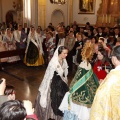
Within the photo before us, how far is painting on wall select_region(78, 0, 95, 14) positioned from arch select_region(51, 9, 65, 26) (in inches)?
53.6

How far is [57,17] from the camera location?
56.0 ft

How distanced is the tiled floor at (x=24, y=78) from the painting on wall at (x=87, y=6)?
8157 millimetres

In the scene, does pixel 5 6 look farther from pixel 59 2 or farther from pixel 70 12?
pixel 59 2

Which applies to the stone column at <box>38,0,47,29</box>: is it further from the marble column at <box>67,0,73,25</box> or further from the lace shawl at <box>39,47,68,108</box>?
the lace shawl at <box>39,47,68,108</box>

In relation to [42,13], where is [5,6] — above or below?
above

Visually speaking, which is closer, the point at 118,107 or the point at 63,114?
the point at 118,107

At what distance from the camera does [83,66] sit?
4.19 meters

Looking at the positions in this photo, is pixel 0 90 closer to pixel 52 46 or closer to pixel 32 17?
pixel 52 46

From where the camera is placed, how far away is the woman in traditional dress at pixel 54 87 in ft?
14.9

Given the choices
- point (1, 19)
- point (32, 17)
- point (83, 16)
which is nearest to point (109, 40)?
point (32, 17)

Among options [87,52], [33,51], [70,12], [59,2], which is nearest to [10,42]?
[33,51]

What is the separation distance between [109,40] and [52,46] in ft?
7.85

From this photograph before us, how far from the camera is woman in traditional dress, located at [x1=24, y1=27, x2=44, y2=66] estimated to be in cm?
970

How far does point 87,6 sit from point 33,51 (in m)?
8.42
